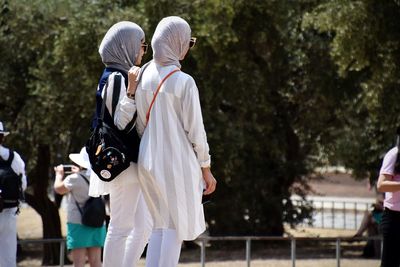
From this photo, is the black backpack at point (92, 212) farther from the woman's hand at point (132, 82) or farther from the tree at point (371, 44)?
the tree at point (371, 44)

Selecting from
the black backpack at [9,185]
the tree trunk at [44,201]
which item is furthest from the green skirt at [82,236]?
the tree trunk at [44,201]

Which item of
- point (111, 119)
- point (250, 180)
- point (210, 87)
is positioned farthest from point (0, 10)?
point (111, 119)

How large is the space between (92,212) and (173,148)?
3.89m

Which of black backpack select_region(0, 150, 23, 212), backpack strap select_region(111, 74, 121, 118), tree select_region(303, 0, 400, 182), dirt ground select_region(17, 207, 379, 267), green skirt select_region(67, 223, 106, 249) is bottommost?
dirt ground select_region(17, 207, 379, 267)

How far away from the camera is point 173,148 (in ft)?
22.3

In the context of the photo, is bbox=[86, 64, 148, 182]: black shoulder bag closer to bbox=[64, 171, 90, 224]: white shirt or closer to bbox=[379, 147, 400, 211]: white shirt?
bbox=[379, 147, 400, 211]: white shirt

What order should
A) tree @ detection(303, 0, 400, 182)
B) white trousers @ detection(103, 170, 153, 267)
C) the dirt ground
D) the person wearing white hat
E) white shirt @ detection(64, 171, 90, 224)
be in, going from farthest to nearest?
tree @ detection(303, 0, 400, 182) < the dirt ground < white shirt @ detection(64, 171, 90, 224) < the person wearing white hat < white trousers @ detection(103, 170, 153, 267)

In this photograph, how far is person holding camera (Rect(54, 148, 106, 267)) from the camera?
34.3 feet

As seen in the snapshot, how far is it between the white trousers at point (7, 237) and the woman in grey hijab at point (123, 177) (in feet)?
8.44

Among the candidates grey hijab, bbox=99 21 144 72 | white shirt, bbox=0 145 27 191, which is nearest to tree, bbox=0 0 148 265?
white shirt, bbox=0 145 27 191

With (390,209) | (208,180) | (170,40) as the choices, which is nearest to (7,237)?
(208,180)

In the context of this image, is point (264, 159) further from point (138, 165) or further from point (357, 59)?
point (138, 165)

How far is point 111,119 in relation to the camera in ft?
22.9

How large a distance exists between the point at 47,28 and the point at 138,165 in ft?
45.3
